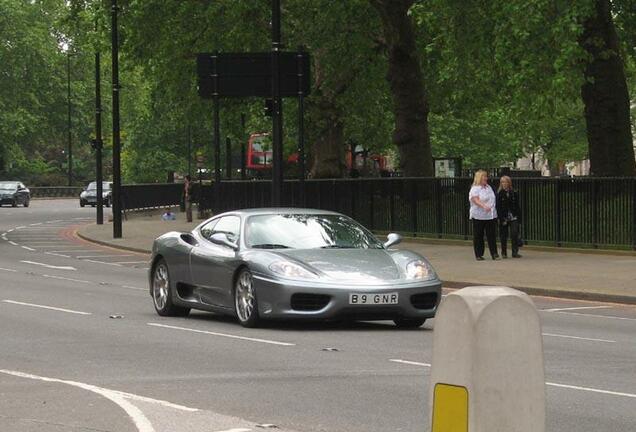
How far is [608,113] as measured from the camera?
33.9 m

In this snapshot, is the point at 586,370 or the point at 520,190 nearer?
the point at 586,370

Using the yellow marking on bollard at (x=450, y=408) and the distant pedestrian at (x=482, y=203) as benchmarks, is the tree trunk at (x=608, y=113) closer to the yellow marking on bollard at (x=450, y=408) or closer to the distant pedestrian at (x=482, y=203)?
the distant pedestrian at (x=482, y=203)

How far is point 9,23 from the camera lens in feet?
364

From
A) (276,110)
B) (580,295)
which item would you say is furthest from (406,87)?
(580,295)

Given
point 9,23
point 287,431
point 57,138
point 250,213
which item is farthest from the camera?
point 57,138

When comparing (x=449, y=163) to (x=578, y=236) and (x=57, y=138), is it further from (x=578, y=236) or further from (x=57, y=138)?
(x=57, y=138)

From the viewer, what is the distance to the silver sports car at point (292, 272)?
1577 cm

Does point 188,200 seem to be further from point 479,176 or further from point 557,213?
point 479,176

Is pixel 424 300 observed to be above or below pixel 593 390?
above

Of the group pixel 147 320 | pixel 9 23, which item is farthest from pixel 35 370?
pixel 9 23

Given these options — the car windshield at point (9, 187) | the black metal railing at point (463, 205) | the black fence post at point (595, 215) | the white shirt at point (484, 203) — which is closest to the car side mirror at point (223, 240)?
the white shirt at point (484, 203)

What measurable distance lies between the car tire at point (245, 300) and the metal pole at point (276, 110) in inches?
521

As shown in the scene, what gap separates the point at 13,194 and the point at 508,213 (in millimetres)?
63756

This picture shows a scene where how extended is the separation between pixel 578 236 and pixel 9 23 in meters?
85.7
